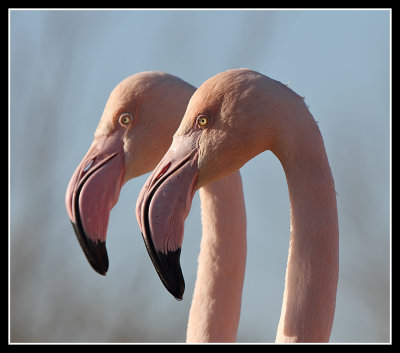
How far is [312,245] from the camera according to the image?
11.5 feet

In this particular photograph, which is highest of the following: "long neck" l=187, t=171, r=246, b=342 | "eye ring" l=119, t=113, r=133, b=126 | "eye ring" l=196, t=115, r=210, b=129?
"eye ring" l=119, t=113, r=133, b=126

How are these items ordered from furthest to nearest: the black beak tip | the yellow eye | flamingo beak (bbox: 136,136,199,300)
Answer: the black beak tip < the yellow eye < flamingo beak (bbox: 136,136,199,300)

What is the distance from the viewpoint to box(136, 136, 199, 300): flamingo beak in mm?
3408

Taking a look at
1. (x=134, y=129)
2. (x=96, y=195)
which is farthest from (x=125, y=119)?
(x=96, y=195)

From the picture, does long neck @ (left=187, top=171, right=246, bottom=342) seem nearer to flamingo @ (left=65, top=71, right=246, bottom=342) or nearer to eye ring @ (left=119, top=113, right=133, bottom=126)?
flamingo @ (left=65, top=71, right=246, bottom=342)

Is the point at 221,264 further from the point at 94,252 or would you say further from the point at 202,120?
the point at 202,120

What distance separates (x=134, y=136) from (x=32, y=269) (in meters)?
2.36

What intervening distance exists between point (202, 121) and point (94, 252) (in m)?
0.89

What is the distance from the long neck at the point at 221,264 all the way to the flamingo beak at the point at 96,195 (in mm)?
483

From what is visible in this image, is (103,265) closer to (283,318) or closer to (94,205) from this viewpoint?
(94,205)

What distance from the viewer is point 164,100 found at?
4.29 m

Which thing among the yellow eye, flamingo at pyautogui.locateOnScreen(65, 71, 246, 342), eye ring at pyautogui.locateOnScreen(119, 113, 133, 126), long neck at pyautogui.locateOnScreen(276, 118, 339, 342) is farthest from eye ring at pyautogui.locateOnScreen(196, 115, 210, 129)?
eye ring at pyautogui.locateOnScreen(119, 113, 133, 126)

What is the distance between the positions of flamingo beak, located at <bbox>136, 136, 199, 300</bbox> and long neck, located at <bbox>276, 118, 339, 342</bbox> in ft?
1.34

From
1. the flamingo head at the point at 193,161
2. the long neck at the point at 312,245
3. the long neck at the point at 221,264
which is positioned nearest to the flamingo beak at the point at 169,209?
the flamingo head at the point at 193,161
